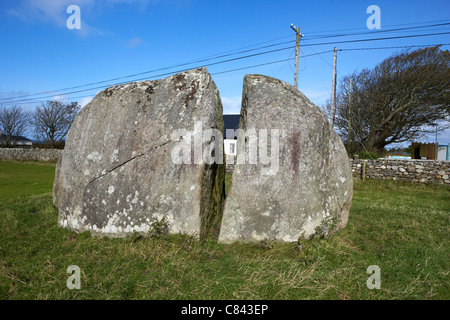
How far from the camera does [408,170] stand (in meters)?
16.2

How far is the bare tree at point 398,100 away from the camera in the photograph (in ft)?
86.5

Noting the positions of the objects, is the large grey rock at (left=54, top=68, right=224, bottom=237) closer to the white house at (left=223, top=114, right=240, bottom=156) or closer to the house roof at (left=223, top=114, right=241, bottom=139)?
the white house at (left=223, top=114, right=240, bottom=156)

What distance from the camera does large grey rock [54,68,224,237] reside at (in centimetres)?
526

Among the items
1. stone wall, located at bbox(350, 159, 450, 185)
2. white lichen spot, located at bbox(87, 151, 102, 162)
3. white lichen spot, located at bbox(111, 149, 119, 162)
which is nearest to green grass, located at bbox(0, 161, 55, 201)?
white lichen spot, located at bbox(87, 151, 102, 162)

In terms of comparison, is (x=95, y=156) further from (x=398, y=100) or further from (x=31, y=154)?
(x=31, y=154)

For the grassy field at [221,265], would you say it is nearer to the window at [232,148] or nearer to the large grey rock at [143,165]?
the large grey rock at [143,165]

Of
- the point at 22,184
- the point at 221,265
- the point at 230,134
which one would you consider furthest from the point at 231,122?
the point at 221,265

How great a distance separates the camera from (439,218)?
7.25m

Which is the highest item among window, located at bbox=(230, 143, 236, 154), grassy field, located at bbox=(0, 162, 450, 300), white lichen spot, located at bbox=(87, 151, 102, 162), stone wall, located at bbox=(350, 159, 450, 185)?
window, located at bbox=(230, 143, 236, 154)

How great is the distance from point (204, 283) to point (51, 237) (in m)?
3.35

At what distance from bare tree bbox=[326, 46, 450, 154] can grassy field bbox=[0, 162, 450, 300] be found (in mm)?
24218

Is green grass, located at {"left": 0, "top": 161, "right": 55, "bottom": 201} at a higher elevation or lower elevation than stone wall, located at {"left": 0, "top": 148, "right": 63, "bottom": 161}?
lower
